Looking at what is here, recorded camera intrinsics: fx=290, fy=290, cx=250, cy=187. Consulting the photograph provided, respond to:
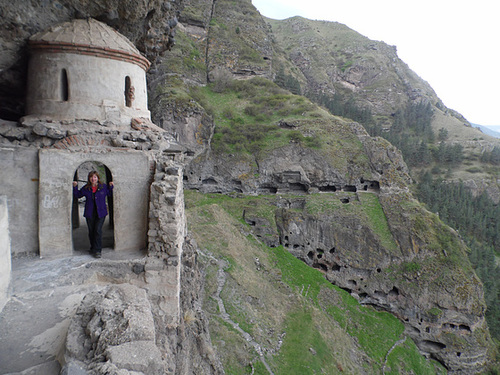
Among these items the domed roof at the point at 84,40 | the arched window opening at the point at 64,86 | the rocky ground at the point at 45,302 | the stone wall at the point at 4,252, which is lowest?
the rocky ground at the point at 45,302

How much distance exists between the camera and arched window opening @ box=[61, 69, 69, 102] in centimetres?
668

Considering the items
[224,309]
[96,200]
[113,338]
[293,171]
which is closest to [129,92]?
[96,200]

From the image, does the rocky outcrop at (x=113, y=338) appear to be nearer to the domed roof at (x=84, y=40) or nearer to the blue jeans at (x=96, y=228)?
the blue jeans at (x=96, y=228)

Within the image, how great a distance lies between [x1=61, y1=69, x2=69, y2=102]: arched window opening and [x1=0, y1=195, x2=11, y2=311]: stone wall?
9.17 ft

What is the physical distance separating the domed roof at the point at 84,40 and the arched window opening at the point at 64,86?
0.50 meters

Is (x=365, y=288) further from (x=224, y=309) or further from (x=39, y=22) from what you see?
(x=39, y=22)

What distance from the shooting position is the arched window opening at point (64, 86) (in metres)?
6.68

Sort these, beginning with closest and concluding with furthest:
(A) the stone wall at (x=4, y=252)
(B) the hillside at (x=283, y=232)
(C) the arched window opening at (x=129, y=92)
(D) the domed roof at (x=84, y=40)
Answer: (A) the stone wall at (x=4, y=252) → (D) the domed roof at (x=84, y=40) → (C) the arched window opening at (x=129, y=92) → (B) the hillside at (x=283, y=232)

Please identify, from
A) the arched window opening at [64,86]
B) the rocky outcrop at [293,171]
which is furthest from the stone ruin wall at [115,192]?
the rocky outcrop at [293,171]

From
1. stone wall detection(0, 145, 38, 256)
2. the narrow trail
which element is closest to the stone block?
Answer: stone wall detection(0, 145, 38, 256)

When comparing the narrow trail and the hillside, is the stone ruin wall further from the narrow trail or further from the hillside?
the narrow trail

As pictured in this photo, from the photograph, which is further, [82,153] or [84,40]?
[84,40]

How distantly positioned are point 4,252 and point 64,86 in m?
3.86

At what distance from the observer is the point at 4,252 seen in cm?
507
